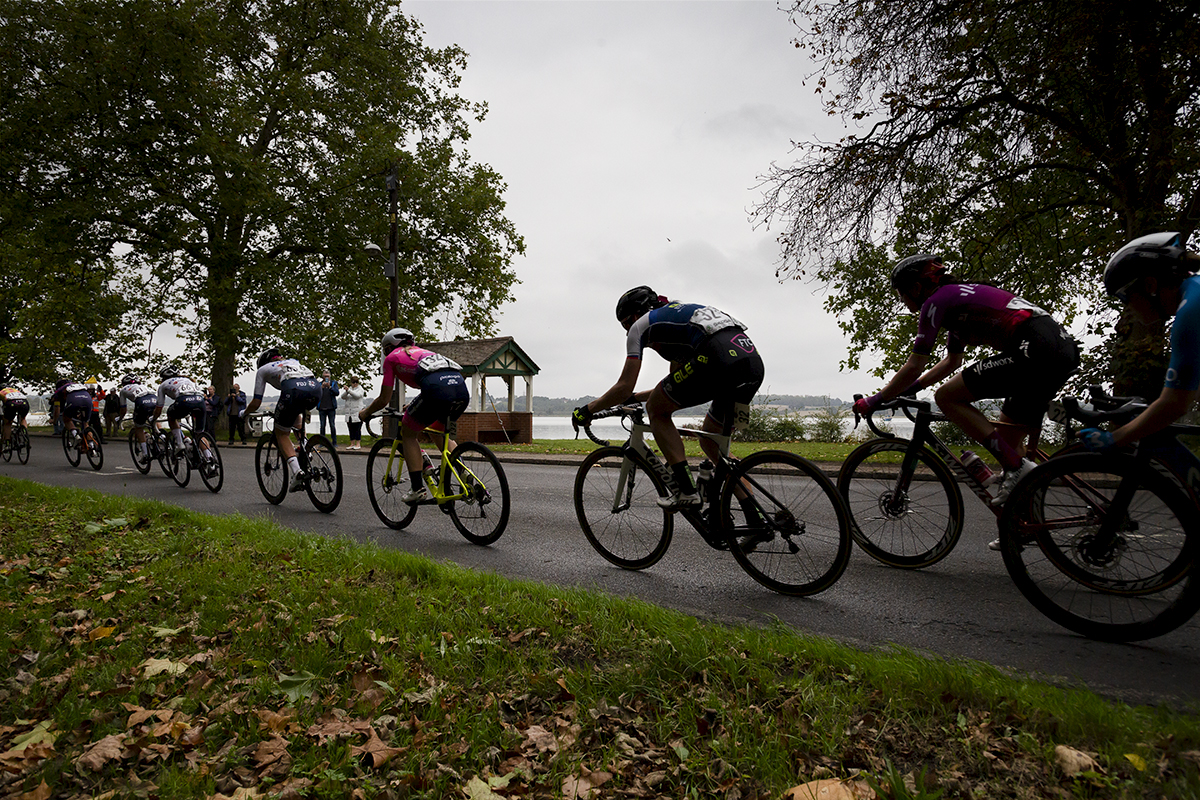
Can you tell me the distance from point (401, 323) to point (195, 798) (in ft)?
75.2

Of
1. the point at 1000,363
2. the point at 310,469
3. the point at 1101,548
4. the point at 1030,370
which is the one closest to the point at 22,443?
the point at 310,469

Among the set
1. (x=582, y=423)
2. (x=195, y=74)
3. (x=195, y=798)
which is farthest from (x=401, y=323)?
(x=195, y=798)

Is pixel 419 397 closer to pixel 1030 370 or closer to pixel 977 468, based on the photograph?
pixel 977 468

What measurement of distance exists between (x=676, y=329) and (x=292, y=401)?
19.6 feet

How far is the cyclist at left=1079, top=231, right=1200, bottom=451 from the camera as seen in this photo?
9.89 ft

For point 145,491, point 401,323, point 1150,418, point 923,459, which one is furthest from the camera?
point 401,323

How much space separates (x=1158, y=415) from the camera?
3070 millimetres

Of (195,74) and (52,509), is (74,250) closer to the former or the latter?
(195,74)

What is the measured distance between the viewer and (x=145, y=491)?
10477 millimetres

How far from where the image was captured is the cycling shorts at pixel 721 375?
436cm

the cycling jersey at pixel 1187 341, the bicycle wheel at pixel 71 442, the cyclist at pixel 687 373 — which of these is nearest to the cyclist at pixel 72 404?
the bicycle wheel at pixel 71 442

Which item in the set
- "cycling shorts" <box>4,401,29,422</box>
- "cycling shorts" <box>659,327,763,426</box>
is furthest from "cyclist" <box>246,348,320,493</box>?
"cycling shorts" <box>4,401,29,422</box>

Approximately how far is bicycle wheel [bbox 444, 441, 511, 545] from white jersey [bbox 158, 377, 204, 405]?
7.23 m

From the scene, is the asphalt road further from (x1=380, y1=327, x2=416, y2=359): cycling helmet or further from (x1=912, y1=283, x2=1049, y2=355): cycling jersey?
(x1=380, y1=327, x2=416, y2=359): cycling helmet
